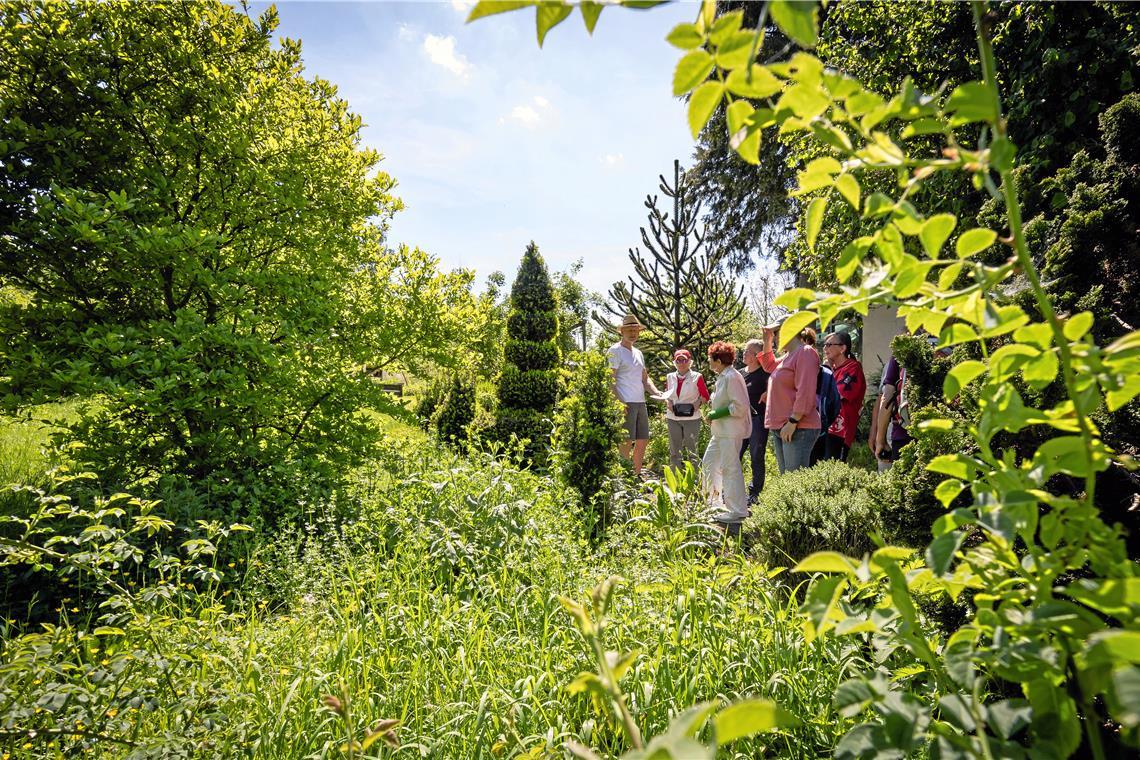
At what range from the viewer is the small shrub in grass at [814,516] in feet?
12.1

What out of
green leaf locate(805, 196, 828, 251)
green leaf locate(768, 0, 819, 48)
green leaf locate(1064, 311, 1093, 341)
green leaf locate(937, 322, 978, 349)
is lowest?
green leaf locate(1064, 311, 1093, 341)

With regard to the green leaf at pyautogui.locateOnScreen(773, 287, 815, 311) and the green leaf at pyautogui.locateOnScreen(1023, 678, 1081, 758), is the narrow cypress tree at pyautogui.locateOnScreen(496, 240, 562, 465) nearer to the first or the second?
the green leaf at pyautogui.locateOnScreen(773, 287, 815, 311)

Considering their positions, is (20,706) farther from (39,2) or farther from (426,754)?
(39,2)

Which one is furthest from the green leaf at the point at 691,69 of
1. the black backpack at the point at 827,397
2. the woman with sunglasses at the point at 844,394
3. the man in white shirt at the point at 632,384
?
the man in white shirt at the point at 632,384

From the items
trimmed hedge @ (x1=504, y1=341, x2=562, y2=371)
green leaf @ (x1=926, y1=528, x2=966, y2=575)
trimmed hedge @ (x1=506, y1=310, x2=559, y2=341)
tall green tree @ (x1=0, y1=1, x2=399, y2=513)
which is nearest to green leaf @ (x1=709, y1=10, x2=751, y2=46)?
green leaf @ (x1=926, y1=528, x2=966, y2=575)

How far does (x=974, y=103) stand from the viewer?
61 cm

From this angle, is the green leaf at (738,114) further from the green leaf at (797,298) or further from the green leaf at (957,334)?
the green leaf at (957,334)

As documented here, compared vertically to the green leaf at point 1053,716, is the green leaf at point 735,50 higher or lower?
higher

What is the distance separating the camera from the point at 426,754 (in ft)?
5.69

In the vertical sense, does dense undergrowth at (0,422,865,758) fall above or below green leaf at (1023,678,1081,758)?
below

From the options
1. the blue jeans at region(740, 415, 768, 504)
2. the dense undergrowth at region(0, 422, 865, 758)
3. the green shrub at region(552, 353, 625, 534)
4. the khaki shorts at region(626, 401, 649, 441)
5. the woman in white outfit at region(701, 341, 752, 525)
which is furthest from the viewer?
the khaki shorts at region(626, 401, 649, 441)

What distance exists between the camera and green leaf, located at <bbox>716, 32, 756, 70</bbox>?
1.97ft

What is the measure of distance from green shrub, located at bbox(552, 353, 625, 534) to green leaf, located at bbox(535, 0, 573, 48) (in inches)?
215

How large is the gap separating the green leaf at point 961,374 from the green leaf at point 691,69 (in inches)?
21.2
